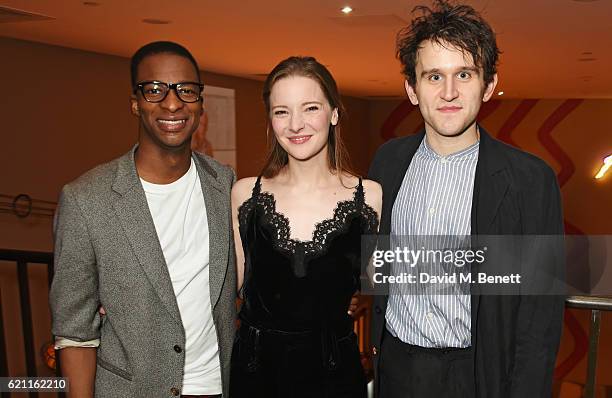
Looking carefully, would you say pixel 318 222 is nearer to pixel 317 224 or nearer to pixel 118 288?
pixel 317 224

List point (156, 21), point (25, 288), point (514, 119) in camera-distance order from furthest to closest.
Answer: point (514, 119) → point (156, 21) → point (25, 288)

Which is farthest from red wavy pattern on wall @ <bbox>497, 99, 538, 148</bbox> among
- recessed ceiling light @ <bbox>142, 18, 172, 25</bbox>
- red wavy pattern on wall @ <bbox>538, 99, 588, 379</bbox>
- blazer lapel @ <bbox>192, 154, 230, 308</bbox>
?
blazer lapel @ <bbox>192, 154, 230, 308</bbox>

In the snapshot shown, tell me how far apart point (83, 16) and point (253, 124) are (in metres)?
6.51

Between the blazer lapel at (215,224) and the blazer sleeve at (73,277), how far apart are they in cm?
35

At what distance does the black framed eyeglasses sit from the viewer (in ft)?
6.06

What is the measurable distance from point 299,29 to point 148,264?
5.20m

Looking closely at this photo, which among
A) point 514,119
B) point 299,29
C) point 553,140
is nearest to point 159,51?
point 299,29

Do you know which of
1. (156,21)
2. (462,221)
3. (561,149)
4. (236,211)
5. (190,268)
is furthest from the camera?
(561,149)

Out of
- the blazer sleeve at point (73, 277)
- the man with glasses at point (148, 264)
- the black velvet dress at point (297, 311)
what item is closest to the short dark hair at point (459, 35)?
the black velvet dress at point (297, 311)

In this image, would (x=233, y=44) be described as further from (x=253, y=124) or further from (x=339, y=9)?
(x=253, y=124)

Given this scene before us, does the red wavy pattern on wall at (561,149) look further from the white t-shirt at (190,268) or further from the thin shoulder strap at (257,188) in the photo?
the white t-shirt at (190,268)

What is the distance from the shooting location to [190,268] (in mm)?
1893

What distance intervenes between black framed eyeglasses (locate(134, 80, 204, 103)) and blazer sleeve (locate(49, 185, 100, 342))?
1.19 ft

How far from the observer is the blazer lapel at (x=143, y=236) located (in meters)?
1.81
